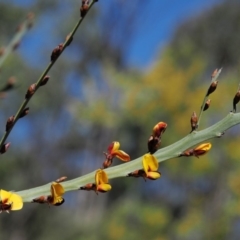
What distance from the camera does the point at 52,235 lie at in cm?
1608

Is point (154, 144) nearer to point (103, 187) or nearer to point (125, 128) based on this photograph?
point (103, 187)

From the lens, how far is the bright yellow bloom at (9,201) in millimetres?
942

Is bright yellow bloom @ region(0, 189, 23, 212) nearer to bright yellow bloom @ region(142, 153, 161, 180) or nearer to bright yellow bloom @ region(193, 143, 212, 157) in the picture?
bright yellow bloom @ region(142, 153, 161, 180)

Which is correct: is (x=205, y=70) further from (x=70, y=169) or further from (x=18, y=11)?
(x=70, y=169)

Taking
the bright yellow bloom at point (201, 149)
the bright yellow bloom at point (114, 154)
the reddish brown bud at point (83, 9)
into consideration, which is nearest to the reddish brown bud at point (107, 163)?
the bright yellow bloom at point (114, 154)

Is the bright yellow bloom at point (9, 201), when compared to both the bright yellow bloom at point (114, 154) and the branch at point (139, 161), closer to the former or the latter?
the branch at point (139, 161)

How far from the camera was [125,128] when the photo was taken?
17.2 meters

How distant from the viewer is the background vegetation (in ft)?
30.3

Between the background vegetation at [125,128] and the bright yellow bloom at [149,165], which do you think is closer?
the bright yellow bloom at [149,165]

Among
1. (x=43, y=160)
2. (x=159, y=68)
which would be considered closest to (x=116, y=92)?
(x=159, y=68)

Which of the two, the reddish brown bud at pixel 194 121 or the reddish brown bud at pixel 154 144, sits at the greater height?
the reddish brown bud at pixel 194 121

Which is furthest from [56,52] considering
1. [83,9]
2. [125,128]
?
[125,128]

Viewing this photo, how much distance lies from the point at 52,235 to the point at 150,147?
15.6 meters

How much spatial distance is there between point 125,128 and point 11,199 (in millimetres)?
16299
